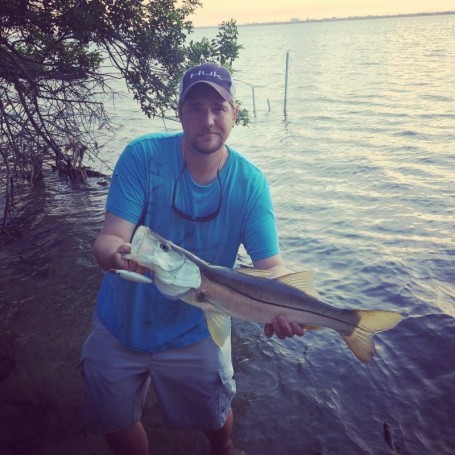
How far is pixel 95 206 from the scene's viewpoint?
12.0 meters

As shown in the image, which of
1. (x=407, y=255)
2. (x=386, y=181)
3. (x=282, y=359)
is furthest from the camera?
(x=386, y=181)

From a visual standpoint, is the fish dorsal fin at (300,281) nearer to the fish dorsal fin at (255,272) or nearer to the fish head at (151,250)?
the fish dorsal fin at (255,272)

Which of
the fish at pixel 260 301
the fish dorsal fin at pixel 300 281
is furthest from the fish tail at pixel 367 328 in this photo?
the fish dorsal fin at pixel 300 281

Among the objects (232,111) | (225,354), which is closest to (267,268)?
(225,354)

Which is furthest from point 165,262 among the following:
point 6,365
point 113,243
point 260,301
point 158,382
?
point 6,365

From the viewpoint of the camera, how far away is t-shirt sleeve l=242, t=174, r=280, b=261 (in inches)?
142

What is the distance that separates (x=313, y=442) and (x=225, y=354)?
75.6 inches

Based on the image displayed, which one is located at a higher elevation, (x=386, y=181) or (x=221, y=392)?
(x=221, y=392)

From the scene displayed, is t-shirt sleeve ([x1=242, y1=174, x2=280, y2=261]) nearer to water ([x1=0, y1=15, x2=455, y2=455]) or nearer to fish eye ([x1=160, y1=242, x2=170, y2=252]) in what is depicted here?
fish eye ([x1=160, y1=242, x2=170, y2=252])

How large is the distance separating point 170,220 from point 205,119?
3.12 ft

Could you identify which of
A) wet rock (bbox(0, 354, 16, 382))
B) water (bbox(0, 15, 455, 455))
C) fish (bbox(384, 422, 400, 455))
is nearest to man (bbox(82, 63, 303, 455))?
water (bbox(0, 15, 455, 455))

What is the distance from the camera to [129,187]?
334 cm

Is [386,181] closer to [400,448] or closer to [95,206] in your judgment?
[95,206]

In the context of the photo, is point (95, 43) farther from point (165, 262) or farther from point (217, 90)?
point (165, 262)
